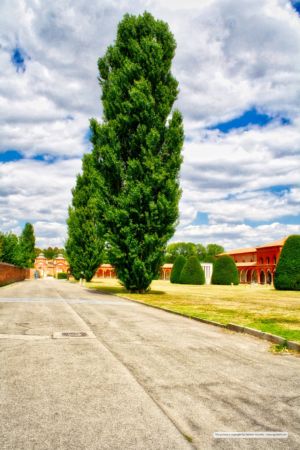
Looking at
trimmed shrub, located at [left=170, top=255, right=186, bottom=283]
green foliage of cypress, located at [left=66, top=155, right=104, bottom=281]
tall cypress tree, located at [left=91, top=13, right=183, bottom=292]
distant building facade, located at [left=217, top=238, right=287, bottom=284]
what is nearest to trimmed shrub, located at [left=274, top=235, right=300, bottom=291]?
tall cypress tree, located at [left=91, top=13, right=183, bottom=292]

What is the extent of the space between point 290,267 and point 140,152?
19.5m

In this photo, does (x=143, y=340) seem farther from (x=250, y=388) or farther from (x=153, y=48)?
(x=153, y=48)

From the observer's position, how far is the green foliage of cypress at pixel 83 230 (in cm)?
4484

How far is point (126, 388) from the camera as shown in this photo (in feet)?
14.2

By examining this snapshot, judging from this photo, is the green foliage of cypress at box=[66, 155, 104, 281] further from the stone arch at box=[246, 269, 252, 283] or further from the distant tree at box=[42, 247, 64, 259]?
the distant tree at box=[42, 247, 64, 259]

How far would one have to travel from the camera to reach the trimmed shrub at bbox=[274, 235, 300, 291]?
1383 inches

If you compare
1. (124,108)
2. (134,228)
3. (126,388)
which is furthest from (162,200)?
(126,388)

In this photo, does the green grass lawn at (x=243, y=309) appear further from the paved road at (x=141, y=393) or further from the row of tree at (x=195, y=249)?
the row of tree at (x=195, y=249)

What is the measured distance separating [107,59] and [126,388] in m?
26.8

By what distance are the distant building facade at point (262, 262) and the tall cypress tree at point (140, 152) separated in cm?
4218

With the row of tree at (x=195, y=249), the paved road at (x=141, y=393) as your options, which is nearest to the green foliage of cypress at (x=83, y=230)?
the paved road at (x=141, y=393)

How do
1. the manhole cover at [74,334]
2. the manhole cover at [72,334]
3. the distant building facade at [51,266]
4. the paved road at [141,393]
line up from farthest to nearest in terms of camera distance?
the distant building facade at [51,266] → the manhole cover at [74,334] → the manhole cover at [72,334] → the paved road at [141,393]

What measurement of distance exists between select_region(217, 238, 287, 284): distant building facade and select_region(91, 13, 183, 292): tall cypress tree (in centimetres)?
4218

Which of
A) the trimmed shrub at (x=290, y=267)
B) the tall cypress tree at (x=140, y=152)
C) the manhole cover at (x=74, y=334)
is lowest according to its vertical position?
the manhole cover at (x=74, y=334)
